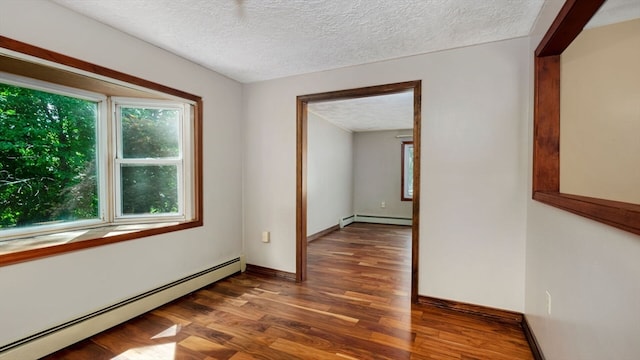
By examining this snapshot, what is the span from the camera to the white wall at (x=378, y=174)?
20.8ft

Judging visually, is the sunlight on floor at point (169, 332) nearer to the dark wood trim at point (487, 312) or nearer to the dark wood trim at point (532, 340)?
the dark wood trim at point (487, 312)

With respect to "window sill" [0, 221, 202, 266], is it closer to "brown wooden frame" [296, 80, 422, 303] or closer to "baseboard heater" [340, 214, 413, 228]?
"brown wooden frame" [296, 80, 422, 303]

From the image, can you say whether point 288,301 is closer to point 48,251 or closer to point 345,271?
point 345,271

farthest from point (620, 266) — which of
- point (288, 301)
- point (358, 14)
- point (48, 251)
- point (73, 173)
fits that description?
point (73, 173)

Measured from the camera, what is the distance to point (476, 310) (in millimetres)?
2221

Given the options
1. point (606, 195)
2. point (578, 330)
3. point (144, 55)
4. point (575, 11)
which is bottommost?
point (578, 330)

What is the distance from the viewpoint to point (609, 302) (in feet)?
3.02

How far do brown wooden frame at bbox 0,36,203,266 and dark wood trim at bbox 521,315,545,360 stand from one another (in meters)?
2.84

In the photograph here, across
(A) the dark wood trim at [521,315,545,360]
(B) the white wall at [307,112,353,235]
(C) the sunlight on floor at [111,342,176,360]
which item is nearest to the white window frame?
(C) the sunlight on floor at [111,342,176,360]

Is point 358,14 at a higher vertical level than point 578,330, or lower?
higher

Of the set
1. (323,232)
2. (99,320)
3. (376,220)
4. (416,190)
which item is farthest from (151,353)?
(376,220)

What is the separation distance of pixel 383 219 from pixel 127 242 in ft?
17.3

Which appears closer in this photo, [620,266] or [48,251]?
[620,266]

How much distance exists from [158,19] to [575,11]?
2.43 meters
